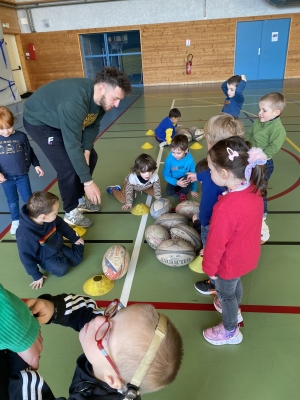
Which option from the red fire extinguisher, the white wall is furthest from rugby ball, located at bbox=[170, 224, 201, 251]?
the white wall

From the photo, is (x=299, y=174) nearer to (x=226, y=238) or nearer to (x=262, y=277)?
(x=262, y=277)

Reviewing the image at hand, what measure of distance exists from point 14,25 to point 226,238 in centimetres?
1870

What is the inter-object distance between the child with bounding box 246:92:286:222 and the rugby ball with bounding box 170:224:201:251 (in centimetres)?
98

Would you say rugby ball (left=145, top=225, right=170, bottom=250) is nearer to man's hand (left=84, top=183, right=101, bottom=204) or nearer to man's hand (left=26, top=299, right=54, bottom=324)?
man's hand (left=84, top=183, right=101, bottom=204)

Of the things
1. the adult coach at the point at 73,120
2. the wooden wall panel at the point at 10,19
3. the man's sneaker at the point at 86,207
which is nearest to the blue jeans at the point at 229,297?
the adult coach at the point at 73,120

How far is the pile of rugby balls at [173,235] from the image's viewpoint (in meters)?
2.89

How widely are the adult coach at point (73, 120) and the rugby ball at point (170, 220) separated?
2.73 ft

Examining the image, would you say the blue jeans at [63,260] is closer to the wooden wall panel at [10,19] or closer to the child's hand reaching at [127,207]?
the child's hand reaching at [127,207]

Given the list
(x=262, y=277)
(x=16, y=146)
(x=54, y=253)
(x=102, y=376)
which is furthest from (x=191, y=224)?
(x=102, y=376)

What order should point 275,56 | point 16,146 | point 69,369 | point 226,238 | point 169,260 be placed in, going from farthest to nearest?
point 275,56 → point 16,146 → point 169,260 → point 69,369 → point 226,238

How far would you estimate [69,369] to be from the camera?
2061 mm

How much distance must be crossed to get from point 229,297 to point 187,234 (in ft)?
3.76

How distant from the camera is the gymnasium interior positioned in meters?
2.07

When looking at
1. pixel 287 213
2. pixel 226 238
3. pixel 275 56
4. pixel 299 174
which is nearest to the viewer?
pixel 226 238
